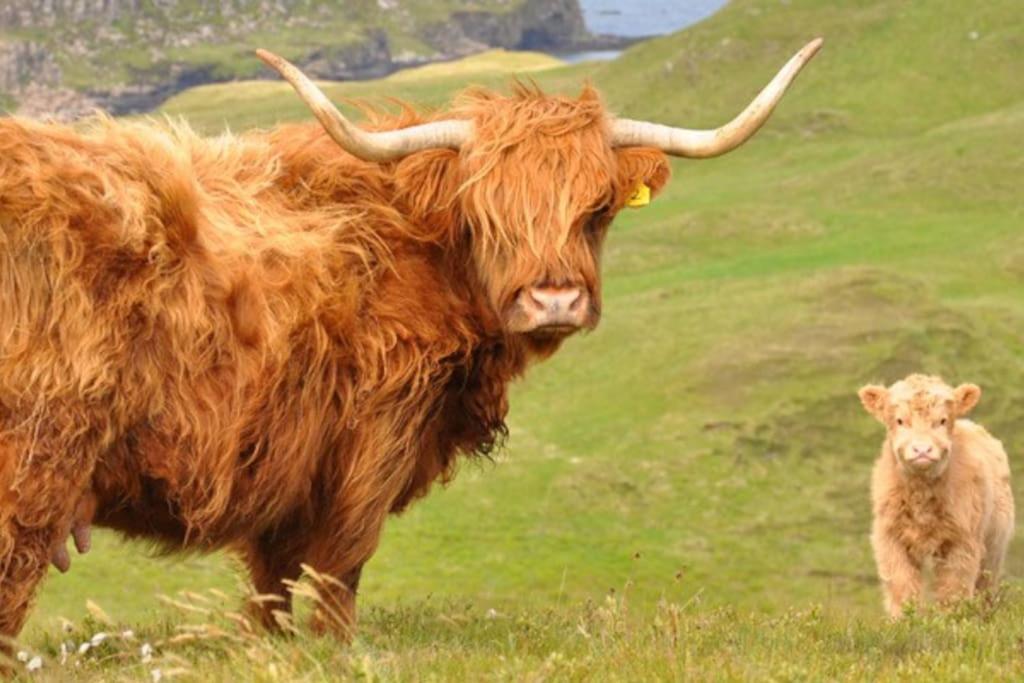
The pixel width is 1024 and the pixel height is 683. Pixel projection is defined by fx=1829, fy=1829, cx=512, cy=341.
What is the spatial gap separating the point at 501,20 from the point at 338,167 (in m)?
186

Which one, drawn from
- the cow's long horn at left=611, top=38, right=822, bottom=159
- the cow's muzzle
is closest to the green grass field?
the cow's muzzle

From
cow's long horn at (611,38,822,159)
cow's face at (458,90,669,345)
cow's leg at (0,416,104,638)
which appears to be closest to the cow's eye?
cow's face at (458,90,669,345)

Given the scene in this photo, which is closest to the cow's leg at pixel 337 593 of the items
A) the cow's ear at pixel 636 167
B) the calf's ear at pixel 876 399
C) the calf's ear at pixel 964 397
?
the cow's ear at pixel 636 167

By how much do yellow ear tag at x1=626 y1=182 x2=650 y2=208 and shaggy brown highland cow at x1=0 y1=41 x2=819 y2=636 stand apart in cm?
5

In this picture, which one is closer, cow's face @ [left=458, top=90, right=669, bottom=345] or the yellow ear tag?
cow's face @ [left=458, top=90, right=669, bottom=345]

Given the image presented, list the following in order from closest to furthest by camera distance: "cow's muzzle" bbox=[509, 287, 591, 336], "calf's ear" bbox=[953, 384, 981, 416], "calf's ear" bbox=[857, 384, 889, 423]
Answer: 1. "cow's muzzle" bbox=[509, 287, 591, 336]
2. "calf's ear" bbox=[953, 384, 981, 416]
3. "calf's ear" bbox=[857, 384, 889, 423]

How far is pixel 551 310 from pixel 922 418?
5.06m

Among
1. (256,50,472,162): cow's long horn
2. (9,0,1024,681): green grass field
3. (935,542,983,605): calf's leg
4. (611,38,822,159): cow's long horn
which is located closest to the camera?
(9,0,1024,681): green grass field

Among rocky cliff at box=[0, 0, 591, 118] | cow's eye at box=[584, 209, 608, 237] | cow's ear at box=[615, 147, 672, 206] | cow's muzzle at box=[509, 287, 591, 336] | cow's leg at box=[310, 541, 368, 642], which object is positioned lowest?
rocky cliff at box=[0, 0, 591, 118]

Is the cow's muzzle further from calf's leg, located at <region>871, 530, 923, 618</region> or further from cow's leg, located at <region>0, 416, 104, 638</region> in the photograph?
calf's leg, located at <region>871, 530, 923, 618</region>

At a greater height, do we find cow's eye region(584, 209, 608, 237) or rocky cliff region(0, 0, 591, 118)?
cow's eye region(584, 209, 608, 237)

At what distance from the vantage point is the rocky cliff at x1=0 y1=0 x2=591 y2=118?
14462 centimetres

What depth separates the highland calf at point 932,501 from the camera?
39.5 ft

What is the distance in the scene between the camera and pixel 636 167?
888 centimetres
